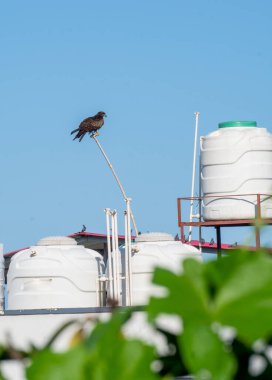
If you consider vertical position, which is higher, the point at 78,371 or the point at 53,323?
the point at 78,371

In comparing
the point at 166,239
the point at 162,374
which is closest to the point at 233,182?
the point at 166,239

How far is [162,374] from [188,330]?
0.08m

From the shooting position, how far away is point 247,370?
660 millimetres

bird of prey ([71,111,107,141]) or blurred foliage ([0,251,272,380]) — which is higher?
bird of prey ([71,111,107,141])

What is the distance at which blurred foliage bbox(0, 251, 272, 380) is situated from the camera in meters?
0.61

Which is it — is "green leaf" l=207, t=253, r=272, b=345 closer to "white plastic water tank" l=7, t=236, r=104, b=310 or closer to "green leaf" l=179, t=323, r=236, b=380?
"green leaf" l=179, t=323, r=236, b=380

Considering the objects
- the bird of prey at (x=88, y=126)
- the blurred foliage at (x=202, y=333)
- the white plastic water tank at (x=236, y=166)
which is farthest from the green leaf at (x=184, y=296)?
the bird of prey at (x=88, y=126)

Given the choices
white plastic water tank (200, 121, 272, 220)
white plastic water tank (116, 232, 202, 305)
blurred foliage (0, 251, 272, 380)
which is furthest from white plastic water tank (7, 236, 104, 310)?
blurred foliage (0, 251, 272, 380)

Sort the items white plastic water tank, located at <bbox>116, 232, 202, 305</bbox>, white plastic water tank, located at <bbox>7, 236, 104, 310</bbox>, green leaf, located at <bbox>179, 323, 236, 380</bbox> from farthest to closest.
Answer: white plastic water tank, located at <bbox>116, 232, 202, 305</bbox>
white plastic water tank, located at <bbox>7, 236, 104, 310</bbox>
green leaf, located at <bbox>179, 323, 236, 380</bbox>

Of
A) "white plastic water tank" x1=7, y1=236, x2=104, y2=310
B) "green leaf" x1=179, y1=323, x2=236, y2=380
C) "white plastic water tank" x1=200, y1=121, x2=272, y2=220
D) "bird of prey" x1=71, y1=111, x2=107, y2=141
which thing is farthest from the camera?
"bird of prey" x1=71, y1=111, x2=107, y2=141

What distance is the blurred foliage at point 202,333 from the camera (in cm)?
61

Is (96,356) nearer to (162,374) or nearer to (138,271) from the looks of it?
(162,374)

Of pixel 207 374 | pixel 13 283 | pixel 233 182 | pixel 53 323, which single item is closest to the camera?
pixel 207 374

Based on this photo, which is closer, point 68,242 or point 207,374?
point 207,374
